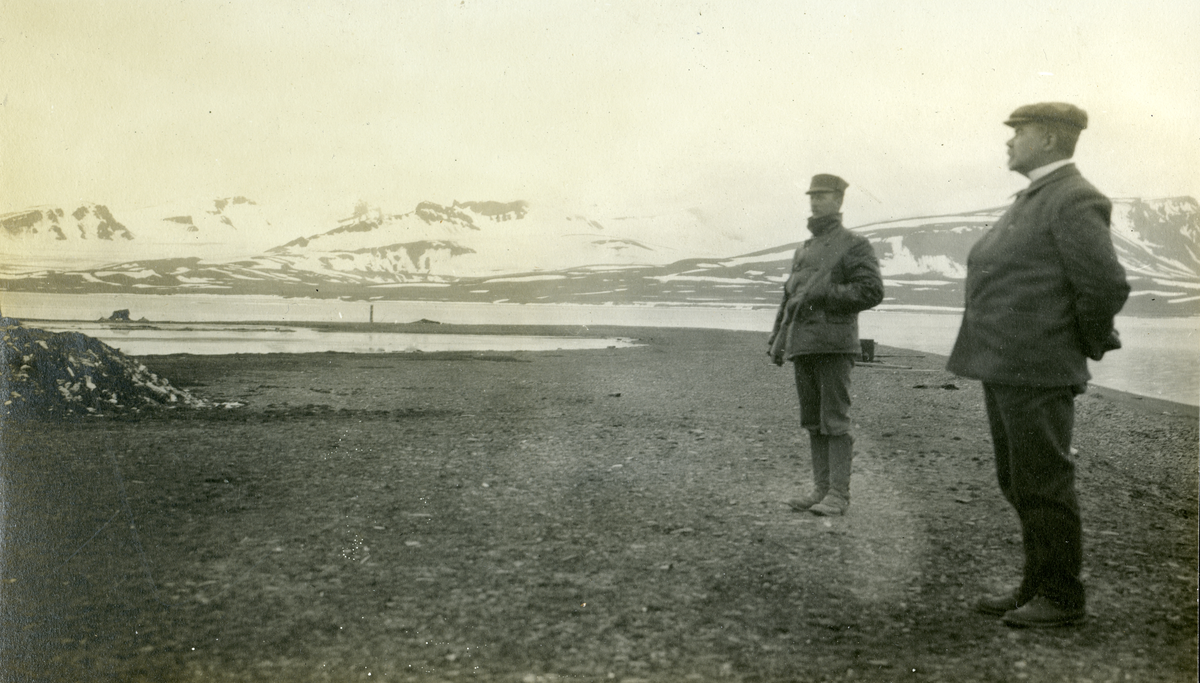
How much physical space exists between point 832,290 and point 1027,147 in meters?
1.56

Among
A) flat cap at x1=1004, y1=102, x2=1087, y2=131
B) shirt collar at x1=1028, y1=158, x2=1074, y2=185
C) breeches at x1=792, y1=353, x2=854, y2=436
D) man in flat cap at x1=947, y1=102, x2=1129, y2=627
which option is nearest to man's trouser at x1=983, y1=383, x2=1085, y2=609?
man in flat cap at x1=947, y1=102, x2=1129, y2=627

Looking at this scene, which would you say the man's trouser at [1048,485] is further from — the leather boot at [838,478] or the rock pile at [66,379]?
the rock pile at [66,379]

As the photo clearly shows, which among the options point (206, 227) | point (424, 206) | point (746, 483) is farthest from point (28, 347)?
point (746, 483)

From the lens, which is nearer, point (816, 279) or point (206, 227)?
point (816, 279)

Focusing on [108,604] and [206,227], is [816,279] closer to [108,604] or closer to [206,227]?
[108,604]

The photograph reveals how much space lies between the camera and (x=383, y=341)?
26828 mm

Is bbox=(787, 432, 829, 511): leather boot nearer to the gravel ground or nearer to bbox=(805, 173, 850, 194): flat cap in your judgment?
the gravel ground

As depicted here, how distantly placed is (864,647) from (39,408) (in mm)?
8204

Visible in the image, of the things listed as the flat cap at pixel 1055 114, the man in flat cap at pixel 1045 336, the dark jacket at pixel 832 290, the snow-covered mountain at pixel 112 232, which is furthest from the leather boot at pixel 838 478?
the snow-covered mountain at pixel 112 232

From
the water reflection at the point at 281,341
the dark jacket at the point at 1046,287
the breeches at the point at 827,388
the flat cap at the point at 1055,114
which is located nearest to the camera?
the dark jacket at the point at 1046,287

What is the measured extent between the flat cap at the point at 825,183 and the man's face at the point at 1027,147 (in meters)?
1.52

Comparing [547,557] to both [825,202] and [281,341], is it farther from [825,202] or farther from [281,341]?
[281,341]

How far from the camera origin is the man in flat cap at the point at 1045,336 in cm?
291

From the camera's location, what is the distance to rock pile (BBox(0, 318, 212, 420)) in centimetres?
805
